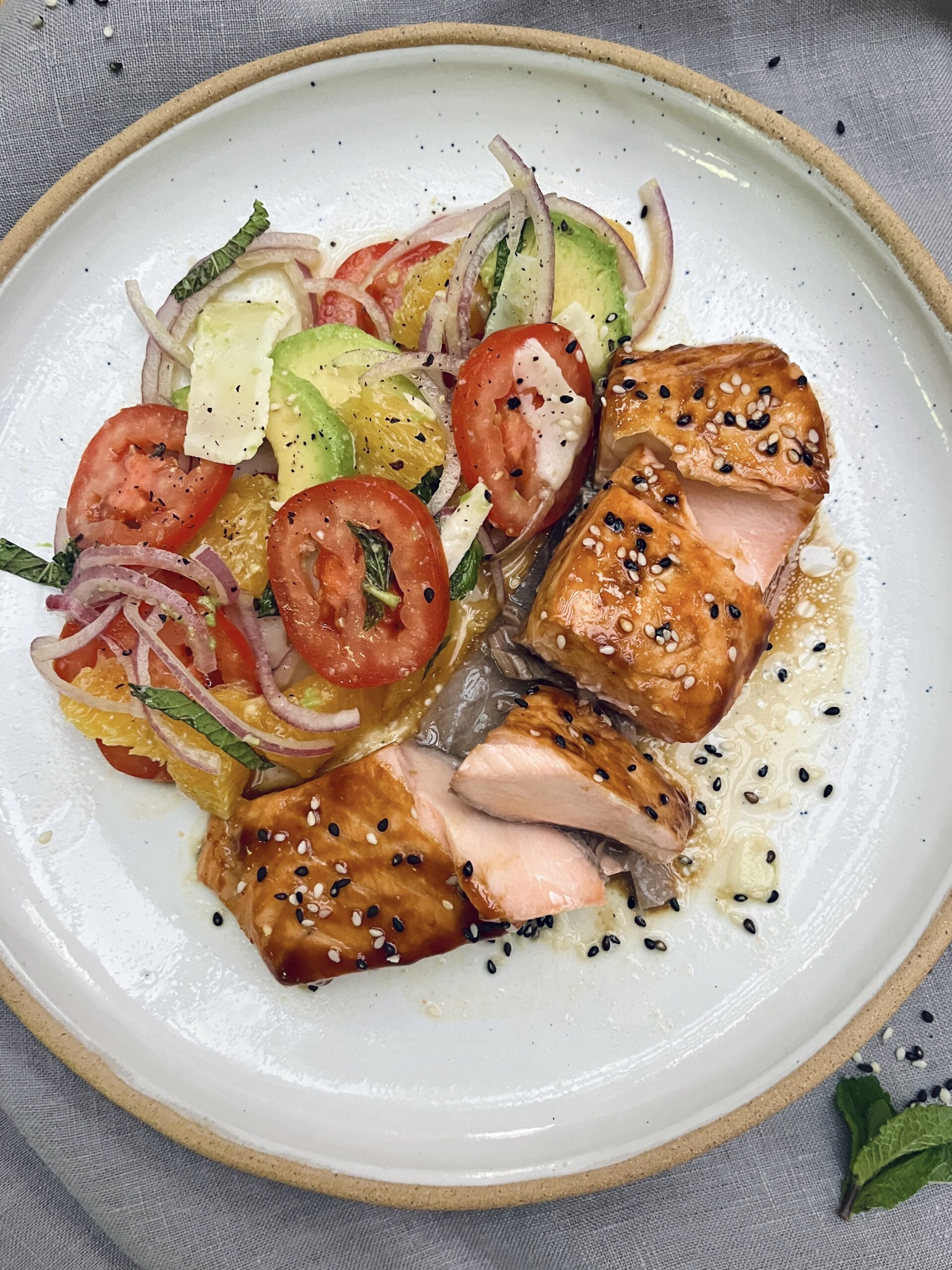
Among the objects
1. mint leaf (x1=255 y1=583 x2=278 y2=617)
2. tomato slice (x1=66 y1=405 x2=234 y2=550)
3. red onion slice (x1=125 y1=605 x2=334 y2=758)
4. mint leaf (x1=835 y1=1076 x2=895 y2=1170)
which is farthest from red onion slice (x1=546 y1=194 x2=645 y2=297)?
mint leaf (x1=835 y1=1076 x2=895 y2=1170)

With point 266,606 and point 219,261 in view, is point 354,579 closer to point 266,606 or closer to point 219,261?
point 266,606

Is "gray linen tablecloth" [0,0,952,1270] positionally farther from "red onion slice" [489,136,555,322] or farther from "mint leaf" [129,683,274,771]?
"mint leaf" [129,683,274,771]

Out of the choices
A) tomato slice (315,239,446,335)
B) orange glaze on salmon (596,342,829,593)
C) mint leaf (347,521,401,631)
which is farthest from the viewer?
tomato slice (315,239,446,335)

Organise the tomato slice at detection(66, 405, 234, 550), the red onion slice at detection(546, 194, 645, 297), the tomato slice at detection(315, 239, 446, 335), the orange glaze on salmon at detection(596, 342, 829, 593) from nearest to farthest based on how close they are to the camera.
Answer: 1. the orange glaze on salmon at detection(596, 342, 829, 593)
2. the tomato slice at detection(66, 405, 234, 550)
3. the red onion slice at detection(546, 194, 645, 297)
4. the tomato slice at detection(315, 239, 446, 335)

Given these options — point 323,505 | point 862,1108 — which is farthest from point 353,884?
point 862,1108

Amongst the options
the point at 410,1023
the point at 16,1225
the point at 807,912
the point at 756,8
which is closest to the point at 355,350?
the point at 756,8

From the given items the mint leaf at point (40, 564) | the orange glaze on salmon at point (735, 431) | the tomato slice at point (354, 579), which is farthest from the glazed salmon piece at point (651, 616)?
the mint leaf at point (40, 564)

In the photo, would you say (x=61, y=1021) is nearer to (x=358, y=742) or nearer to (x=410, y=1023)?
(x=410, y=1023)

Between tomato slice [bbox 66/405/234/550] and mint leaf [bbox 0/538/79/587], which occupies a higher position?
tomato slice [bbox 66/405/234/550]
